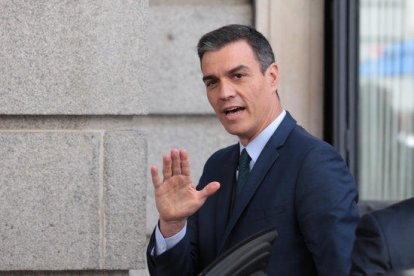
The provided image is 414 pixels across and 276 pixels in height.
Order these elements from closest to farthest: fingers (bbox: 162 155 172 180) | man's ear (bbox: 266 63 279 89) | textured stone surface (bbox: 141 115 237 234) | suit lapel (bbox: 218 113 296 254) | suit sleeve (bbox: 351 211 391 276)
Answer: suit sleeve (bbox: 351 211 391 276)
fingers (bbox: 162 155 172 180)
suit lapel (bbox: 218 113 296 254)
man's ear (bbox: 266 63 279 89)
textured stone surface (bbox: 141 115 237 234)

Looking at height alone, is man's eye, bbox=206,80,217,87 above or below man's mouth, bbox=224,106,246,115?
above

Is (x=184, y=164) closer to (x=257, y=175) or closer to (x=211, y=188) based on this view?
(x=211, y=188)

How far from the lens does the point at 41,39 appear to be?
576 centimetres

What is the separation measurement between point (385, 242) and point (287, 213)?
1.00 m

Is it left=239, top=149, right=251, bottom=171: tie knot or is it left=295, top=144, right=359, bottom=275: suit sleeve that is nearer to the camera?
left=295, top=144, right=359, bottom=275: suit sleeve

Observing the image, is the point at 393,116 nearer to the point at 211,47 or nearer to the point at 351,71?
the point at 351,71

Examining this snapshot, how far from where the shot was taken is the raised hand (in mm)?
4094

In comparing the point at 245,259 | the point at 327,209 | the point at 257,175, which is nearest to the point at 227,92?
the point at 257,175

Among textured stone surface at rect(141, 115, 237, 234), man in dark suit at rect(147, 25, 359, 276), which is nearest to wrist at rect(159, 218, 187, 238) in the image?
man in dark suit at rect(147, 25, 359, 276)

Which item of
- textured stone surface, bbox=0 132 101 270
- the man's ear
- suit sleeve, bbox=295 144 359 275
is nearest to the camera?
suit sleeve, bbox=295 144 359 275

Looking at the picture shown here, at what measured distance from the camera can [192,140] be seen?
6.82 m

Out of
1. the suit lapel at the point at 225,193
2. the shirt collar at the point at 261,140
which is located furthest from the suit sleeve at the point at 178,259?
the shirt collar at the point at 261,140

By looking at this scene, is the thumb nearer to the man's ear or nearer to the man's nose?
the man's nose

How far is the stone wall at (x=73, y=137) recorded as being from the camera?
5.73m
